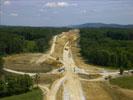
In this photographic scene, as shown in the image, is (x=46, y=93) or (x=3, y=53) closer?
(x=46, y=93)

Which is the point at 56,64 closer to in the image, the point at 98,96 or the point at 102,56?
the point at 102,56

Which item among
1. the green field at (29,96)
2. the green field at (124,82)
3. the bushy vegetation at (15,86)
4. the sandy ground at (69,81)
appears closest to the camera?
the green field at (29,96)

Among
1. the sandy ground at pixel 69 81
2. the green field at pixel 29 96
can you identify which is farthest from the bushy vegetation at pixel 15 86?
the sandy ground at pixel 69 81

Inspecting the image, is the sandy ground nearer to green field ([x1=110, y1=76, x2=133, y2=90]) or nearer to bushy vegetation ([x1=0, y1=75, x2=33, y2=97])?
green field ([x1=110, y1=76, x2=133, y2=90])

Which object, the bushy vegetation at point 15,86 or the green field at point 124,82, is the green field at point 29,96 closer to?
the bushy vegetation at point 15,86

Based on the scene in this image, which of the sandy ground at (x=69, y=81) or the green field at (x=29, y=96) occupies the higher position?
the green field at (x=29, y=96)

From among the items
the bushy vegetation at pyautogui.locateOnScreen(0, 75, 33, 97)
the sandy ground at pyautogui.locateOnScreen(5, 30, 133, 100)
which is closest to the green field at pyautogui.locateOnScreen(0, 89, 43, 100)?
the sandy ground at pyautogui.locateOnScreen(5, 30, 133, 100)

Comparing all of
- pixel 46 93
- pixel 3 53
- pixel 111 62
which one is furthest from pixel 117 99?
pixel 3 53
